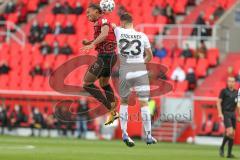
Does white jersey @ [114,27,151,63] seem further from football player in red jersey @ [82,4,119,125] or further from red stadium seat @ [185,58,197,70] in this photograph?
red stadium seat @ [185,58,197,70]

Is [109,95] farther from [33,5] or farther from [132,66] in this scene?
[33,5]

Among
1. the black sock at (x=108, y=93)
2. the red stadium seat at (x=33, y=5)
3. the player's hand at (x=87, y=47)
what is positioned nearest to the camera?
the player's hand at (x=87, y=47)

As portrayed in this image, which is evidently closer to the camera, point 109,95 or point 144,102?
point 144,102

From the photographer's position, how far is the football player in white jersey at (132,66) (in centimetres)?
1736

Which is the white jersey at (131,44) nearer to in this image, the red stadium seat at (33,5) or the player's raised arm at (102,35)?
the player's raised arm at (102,35)

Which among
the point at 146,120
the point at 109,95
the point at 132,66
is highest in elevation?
the point at 132,66

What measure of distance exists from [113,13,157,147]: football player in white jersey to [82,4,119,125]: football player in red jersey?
196 mm

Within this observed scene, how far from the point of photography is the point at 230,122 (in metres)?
22.0

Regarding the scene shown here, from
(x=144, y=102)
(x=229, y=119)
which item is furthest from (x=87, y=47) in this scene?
(x=229, y=119)

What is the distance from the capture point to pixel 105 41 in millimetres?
17531

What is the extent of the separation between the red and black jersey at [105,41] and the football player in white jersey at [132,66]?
0.16m

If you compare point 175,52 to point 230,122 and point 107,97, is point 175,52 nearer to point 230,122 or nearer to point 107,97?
point 230,122

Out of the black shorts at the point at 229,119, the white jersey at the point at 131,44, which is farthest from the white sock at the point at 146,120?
the black shorts at the point at 229,119

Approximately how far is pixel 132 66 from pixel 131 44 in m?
0.56
